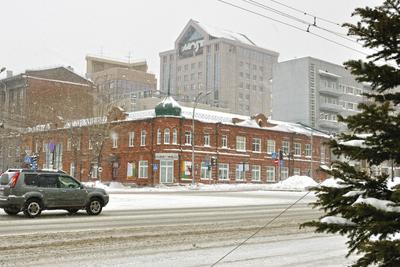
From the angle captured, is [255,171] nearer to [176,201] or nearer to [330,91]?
[330,91]

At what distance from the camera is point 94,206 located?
62.3 feet

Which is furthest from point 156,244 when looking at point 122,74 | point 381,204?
point 122,74

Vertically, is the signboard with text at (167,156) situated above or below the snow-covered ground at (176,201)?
above

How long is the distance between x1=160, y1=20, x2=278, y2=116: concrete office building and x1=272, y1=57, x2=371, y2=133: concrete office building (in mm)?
24445

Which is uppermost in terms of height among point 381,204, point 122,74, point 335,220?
point 122,74

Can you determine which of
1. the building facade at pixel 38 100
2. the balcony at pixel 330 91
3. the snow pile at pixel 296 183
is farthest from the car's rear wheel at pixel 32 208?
the balcony at pixel 330 91

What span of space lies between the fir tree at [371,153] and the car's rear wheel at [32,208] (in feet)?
48.4

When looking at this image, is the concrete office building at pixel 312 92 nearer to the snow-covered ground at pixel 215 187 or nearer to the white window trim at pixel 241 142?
the white window trim at pixel 241 142

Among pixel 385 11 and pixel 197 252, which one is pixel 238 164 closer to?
pixel 197 252

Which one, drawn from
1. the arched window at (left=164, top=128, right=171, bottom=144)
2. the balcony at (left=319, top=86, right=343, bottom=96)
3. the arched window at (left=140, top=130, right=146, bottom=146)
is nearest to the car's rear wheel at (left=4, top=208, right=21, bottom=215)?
the arched window at (left=164, top=128, right=171, bottom=144)

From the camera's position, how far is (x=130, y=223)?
15359mm

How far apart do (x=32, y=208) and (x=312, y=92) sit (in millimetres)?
86087

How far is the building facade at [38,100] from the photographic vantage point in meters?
67.6

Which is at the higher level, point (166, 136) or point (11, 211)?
point (166, 136)
